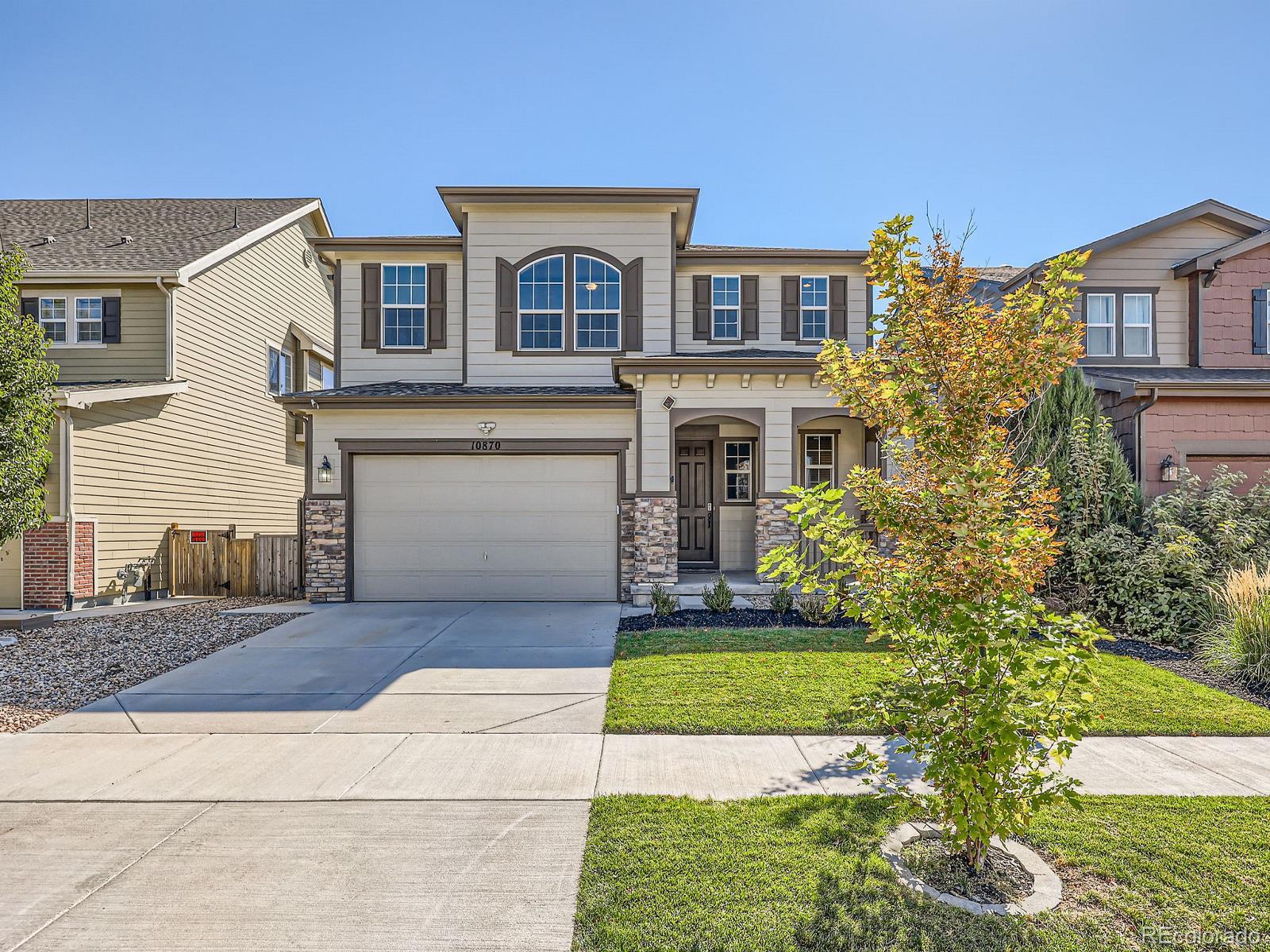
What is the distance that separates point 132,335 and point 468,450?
283 inches

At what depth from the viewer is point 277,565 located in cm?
1272

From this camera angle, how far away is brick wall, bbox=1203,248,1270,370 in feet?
39.7

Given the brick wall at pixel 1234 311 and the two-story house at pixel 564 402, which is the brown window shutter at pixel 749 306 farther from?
the brick wall at pixel 1234 311

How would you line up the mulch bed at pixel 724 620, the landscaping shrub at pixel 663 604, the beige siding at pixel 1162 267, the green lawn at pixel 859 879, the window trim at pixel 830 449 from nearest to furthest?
the green lawn at pixel 859 879 < the mulch bed at pixel 724 620 < the landscaping shrub at pixel 663 604 < the beige siding at pixel 1162 267 < the window trim at pixel 830 449

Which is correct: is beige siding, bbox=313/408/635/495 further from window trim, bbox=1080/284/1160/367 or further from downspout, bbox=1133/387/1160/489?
window trim, bbox=1080/284/1160/367

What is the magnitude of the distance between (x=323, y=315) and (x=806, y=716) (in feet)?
60.9

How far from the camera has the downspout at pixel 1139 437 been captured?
1046 centimetres

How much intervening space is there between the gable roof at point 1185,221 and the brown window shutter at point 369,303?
1148 cm

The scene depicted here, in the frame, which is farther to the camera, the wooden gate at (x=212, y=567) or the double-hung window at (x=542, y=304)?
the wooden gate at (x=212, y=567)

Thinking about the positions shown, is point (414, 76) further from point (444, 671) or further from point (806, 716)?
point (806, 716)

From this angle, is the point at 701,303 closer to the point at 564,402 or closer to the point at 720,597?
the point at 564,402

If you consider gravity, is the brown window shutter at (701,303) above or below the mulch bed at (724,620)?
above

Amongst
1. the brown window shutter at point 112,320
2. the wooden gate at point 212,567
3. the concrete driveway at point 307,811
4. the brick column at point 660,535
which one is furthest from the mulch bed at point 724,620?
the brown window shutter at point 112,320

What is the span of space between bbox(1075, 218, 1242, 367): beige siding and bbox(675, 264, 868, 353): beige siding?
3.92 m
